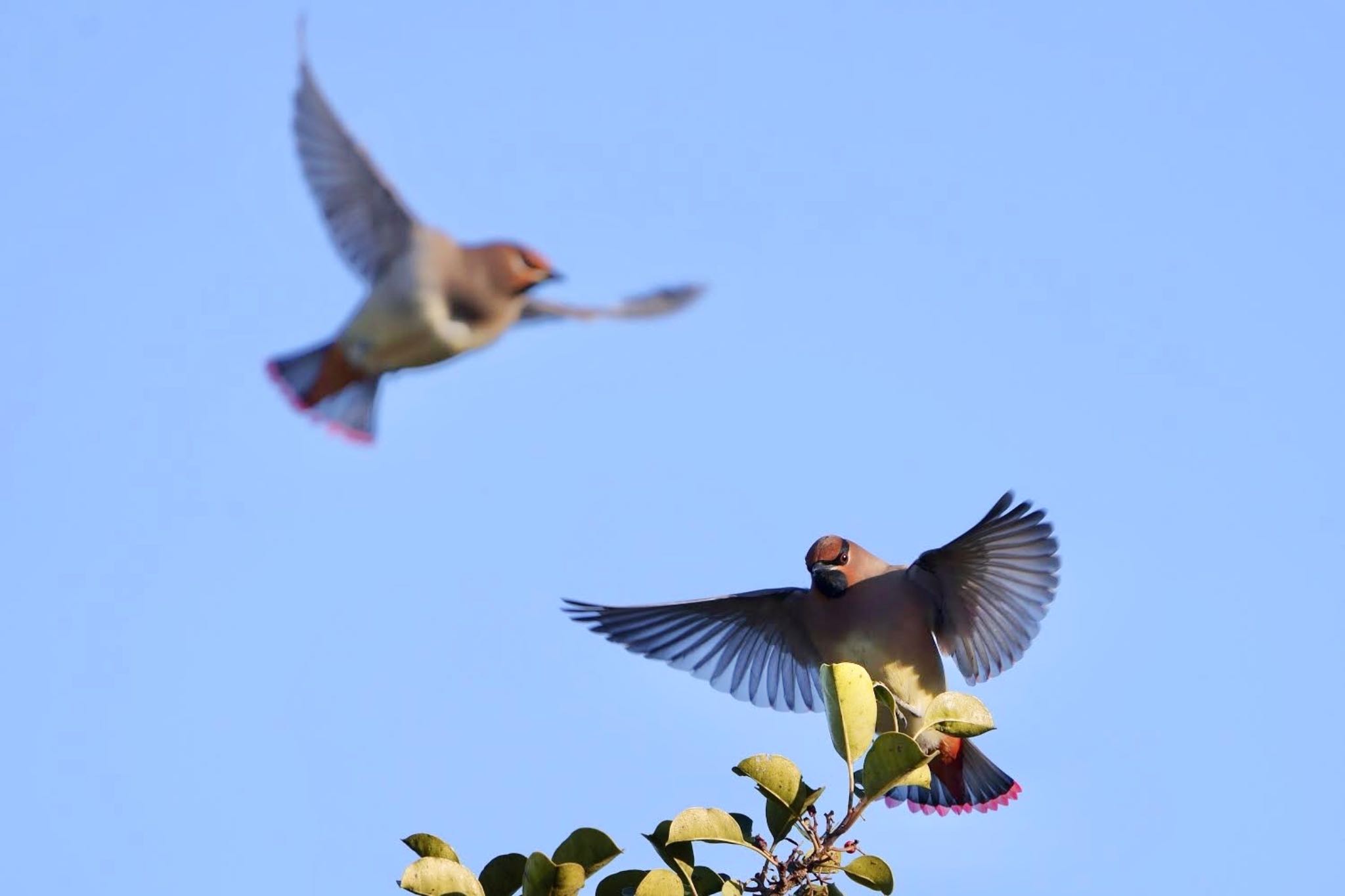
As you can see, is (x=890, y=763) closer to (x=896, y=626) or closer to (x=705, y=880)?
(x=705, y=880)

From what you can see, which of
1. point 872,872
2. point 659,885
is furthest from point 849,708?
point 659,885

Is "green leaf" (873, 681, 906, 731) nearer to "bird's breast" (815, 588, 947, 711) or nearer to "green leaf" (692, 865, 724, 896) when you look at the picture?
"bird's breast" (815, 588, 947, 711)

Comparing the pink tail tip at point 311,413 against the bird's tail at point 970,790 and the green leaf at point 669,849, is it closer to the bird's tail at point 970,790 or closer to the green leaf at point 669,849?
the green leaf at point 669,849

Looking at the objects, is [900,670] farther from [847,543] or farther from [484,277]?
[484,277]

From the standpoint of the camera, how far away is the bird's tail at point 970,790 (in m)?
5.91

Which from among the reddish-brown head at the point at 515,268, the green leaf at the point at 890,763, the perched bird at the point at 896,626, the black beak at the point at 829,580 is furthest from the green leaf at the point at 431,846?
the black beak at the point at 829,580

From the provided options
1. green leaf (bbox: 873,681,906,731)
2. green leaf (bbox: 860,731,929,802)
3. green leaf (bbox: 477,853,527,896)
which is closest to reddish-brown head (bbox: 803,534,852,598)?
green leaf (bbox: 873,681,906,731)

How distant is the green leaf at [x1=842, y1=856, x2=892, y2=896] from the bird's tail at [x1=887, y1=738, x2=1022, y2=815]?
2.47 m

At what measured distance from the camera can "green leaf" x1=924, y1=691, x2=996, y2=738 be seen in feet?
12.9

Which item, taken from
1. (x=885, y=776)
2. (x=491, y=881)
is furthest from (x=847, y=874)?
(x=491, y=881)

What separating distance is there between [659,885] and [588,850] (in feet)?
0.48

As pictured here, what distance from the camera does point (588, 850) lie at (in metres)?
3.30

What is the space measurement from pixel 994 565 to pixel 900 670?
0.42 meters

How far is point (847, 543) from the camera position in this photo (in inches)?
226
